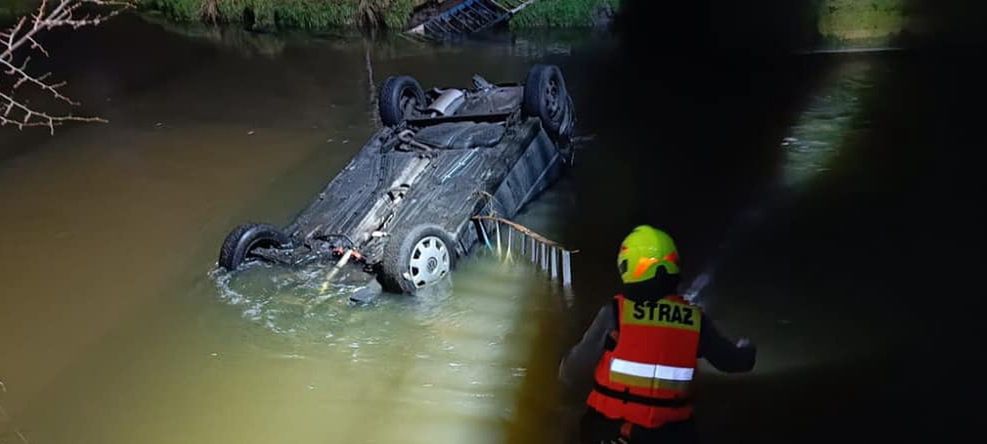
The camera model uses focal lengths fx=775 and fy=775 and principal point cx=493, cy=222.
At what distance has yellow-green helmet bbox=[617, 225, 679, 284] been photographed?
2914 millimetres

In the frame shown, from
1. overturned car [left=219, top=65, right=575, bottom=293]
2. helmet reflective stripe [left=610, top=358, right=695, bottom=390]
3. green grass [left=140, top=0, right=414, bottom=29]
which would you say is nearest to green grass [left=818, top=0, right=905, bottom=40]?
overturned car [left=219, top=65, right=575, bottom=293]

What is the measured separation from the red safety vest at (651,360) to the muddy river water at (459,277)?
1.77 meters

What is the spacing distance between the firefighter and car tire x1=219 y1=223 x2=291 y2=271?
12.9 ft

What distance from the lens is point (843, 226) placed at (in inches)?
271

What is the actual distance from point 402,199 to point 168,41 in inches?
575

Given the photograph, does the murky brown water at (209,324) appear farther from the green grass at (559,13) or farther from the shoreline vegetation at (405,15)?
the shoreline vegetation at (405,15)

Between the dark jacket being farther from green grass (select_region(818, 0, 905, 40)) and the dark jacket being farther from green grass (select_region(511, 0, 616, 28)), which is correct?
green grass (select_region(511, 0, 616, 28))

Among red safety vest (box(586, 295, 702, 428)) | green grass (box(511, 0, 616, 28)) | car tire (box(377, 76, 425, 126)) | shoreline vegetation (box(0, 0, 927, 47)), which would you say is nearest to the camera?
red safety vest (box(586, 295, 702, 428))

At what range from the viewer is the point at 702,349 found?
9.81 ft

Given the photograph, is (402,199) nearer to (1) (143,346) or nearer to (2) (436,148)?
(2) (436,148)

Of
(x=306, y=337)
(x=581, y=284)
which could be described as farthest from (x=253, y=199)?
(x=581, y=284)

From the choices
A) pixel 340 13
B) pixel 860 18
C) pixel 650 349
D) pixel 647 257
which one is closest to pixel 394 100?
pixel 647 257

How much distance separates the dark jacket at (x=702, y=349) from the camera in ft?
9.81

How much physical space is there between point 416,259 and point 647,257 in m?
3.18
